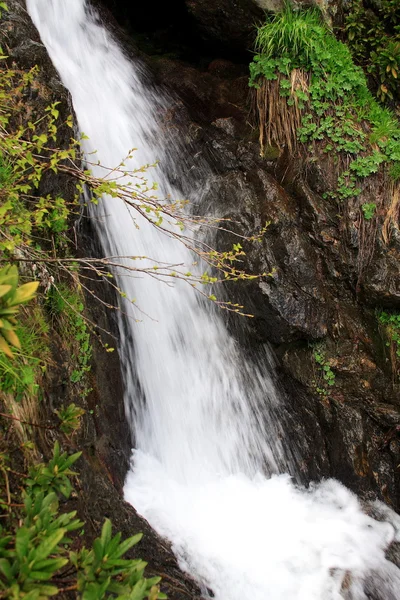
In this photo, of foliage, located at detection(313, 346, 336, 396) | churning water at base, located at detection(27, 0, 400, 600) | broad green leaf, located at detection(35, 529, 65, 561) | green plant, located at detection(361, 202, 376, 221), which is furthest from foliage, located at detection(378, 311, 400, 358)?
broad green leaf, located at detection(35, 529, 65, 561)

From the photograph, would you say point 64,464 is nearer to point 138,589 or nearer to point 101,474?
point 138,589

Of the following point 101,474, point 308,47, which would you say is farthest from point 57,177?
point 308,47

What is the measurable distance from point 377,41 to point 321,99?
1468mm

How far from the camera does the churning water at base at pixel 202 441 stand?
3.28 metres

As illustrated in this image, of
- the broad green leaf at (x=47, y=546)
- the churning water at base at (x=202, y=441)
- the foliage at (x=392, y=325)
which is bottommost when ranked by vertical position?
the churning water at base at (x=202, y=441)

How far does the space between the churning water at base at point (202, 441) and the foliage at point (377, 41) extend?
286cm

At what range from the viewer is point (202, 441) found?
4.11m

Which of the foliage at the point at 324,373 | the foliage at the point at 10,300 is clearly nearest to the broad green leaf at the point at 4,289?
the foliage at the point at 10,300

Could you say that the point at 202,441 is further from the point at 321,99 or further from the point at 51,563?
the point at 321,99

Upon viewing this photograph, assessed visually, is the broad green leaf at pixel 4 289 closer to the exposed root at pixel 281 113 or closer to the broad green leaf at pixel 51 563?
the broad green leaf at pixel 51 563

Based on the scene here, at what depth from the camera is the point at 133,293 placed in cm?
421

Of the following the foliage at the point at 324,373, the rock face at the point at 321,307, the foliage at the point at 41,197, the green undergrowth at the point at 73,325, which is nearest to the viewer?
the foliage at the point at 41,197

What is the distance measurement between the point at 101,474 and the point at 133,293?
6.29ft

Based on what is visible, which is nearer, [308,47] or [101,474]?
[101,474]
